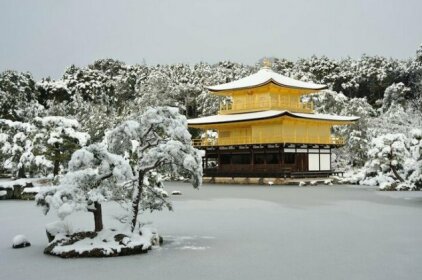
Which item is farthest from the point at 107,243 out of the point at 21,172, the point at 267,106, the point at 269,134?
the point at 267,106

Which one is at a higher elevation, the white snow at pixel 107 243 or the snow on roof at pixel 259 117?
the snow on roof at pixel 259 117

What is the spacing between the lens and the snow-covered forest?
29.2 m

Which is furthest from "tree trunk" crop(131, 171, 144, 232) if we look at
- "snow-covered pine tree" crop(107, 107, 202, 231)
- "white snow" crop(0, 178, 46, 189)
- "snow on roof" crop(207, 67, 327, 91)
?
"snow on roof" crop(207, 67, 327, 91)

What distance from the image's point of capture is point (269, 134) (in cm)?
4166

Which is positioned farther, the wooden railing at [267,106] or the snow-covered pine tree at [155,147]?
the wooden railing at [267,106]

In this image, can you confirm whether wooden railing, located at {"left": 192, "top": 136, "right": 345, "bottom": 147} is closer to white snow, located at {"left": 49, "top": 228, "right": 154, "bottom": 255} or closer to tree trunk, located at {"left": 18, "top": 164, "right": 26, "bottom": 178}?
tree trunk, located at {"left": 18, "top": 164, "right": 26, "bottom": 178}

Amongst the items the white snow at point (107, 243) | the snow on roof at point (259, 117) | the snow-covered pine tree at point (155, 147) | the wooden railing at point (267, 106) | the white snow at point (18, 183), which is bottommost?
the white snow at point (107, 243)

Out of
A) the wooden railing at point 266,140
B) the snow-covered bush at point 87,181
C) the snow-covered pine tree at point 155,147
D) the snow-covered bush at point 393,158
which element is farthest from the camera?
the wooden railing at point 266,140

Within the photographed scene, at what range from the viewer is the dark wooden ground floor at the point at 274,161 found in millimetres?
40172

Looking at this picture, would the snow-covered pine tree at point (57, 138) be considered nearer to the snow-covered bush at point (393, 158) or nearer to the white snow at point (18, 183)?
the white snow at point (18, 183)

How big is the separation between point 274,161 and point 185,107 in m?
30.2

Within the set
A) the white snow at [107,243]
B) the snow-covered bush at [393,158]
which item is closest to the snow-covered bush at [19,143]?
the white snow at [107,243]

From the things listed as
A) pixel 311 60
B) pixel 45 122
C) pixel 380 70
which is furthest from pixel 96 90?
pixel 45 122

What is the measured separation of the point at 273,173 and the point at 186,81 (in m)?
47.8
